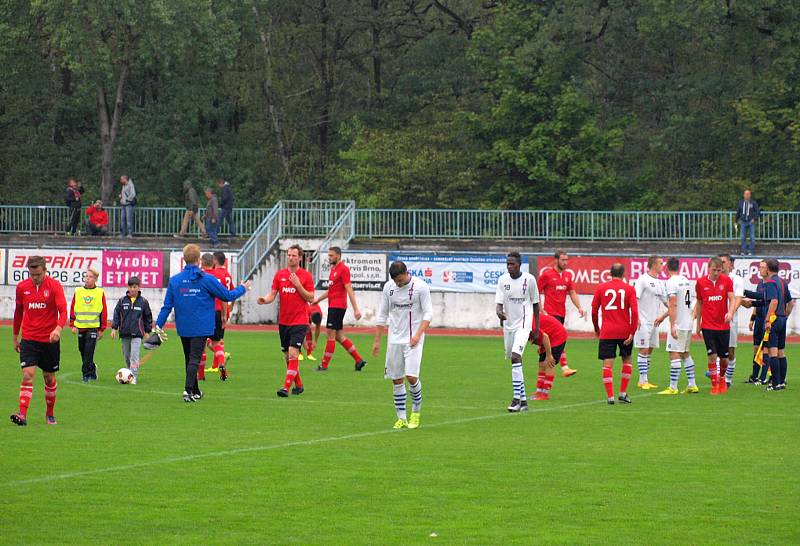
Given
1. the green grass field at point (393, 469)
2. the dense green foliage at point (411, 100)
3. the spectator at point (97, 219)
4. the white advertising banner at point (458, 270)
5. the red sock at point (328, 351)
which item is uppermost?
the dense green foliage at point (411, 100)

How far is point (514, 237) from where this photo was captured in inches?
1773

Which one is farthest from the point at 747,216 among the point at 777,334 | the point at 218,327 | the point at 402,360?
the point at 402,360

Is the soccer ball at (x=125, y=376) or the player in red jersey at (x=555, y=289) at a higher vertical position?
the player in red jersey at (x=555, y=289)

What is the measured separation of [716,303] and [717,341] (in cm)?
59

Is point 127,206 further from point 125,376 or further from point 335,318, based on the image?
point 125,376

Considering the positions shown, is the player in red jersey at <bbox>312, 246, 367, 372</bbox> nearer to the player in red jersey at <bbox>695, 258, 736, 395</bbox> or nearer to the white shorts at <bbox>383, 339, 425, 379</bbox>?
the player in red jersey at <bbox>695, 258, 736, 395</bbox>

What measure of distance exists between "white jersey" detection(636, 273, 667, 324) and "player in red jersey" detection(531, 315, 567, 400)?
58.4 inches

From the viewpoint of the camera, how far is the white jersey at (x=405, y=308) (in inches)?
637

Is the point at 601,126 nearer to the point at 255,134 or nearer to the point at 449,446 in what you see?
the point at 255,134

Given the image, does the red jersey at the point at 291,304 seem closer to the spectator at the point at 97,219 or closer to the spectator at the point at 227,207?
the spectator at the point at 227,207

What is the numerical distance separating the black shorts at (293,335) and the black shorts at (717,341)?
6.15m

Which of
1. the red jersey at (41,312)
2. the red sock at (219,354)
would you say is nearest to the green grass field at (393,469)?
the red jersey at (41,312)

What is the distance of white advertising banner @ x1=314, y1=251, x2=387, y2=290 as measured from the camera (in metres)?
41.4

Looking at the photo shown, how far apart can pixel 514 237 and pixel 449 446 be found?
101 feet
